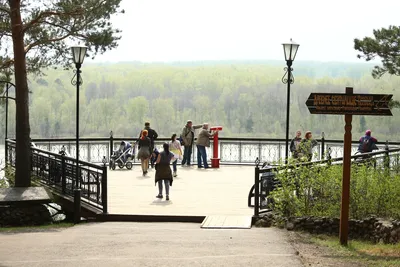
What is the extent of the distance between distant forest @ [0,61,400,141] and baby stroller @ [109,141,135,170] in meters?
47.3

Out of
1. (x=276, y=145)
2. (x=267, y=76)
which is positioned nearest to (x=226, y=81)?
(x=267, y=76)

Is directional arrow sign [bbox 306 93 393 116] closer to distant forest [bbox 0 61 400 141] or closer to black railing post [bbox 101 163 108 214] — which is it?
black railing post [bbox 101 163 108 214]

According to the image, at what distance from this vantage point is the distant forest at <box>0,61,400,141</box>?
82.8 meters

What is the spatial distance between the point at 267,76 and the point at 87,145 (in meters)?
78.2

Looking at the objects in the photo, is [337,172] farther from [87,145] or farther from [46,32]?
[87,145]

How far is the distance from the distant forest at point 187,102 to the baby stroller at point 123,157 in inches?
1863

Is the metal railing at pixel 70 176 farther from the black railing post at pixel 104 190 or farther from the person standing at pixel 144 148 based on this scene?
the person standing at pixel 144 148

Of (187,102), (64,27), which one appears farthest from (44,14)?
(187,102)

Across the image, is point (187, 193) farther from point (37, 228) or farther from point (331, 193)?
point (331, 193)

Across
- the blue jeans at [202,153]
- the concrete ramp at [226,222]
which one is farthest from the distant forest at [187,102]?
the concrete ramp at [226,222]

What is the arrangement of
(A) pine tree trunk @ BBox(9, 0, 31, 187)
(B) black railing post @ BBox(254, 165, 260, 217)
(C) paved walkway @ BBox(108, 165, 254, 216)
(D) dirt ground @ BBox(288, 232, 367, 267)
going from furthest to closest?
(A) pine tree trunk @ BBox(9, 0, 31, 187), (C) paved walkway @ BBox(108, 165, 254, 216), (B) black railing post @ BBox(254, 165, 260, 217), (D) dirt ground @ BBox(288, 232, 367, 267)

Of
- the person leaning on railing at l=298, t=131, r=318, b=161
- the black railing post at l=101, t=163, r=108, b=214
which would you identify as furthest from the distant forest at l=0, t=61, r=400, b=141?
the black railing post at l=101, t=163, r=108, b=214

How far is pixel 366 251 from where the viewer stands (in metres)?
11.9

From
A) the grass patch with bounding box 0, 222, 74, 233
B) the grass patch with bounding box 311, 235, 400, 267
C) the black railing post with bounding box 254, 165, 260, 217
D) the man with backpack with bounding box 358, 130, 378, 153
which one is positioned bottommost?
the grass patch with bounding box 0, 222, 74, 233
